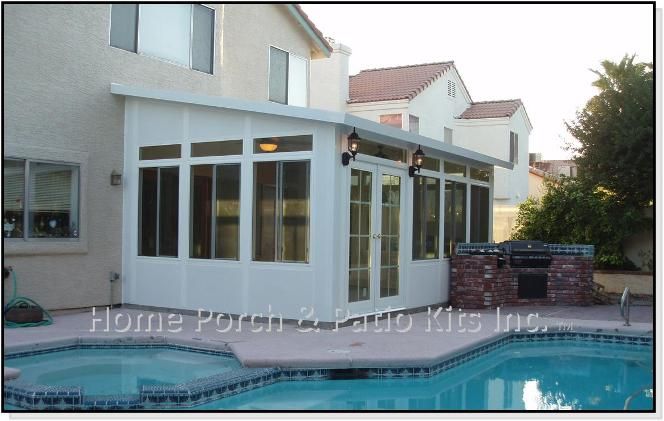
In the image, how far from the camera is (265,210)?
9438 mm

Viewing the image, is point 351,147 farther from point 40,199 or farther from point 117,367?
point 40,199

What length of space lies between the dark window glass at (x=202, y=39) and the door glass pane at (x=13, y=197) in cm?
395

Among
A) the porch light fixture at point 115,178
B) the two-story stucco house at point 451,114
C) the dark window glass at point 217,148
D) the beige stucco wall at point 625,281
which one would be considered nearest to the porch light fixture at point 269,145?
the dark window glass at point 217,148

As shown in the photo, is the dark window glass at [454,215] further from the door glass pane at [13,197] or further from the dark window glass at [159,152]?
the door glass pane at [13,197]

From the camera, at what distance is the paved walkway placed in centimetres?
721

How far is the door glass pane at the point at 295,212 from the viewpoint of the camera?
9188mm

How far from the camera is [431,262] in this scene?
446 inches

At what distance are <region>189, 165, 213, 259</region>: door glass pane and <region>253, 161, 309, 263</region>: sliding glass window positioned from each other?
2.71 feet

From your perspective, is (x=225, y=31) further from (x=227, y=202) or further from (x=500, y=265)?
(x=500, y=265)

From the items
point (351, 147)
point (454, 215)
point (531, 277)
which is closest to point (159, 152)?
point (351, 147)

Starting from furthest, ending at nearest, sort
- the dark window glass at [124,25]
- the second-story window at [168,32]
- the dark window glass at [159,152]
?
1. the second-story window at [168,32]
2. the dark window glass at [124,25]
3. the dark window glass at [159,152]

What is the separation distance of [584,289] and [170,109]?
23.8 ft

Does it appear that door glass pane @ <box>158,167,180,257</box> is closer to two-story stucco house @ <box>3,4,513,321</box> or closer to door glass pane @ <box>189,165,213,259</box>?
two-story stucco house @ <box>3,4,513,321</box>

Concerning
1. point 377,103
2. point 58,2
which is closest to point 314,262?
point 58,2
